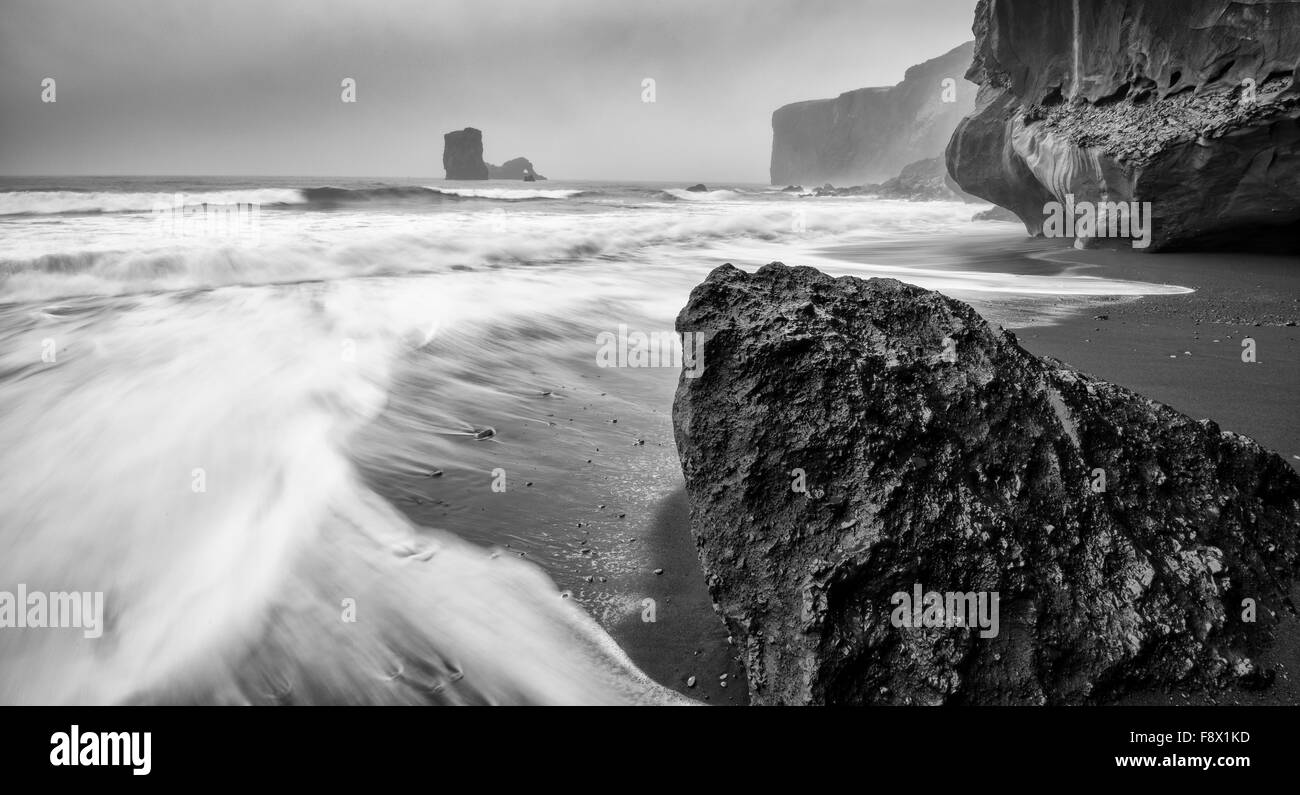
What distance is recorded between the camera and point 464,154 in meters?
86.8

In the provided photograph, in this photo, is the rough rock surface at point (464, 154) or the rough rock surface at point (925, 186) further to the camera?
the rough rock surface at point (464, 154)

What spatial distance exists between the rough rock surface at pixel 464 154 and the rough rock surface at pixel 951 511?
303ft

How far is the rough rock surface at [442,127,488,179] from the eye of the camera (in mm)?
86250

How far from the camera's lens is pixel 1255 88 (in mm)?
8477

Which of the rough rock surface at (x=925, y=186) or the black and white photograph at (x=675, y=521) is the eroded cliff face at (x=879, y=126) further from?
the black and white photograph at (x=675, y=521)

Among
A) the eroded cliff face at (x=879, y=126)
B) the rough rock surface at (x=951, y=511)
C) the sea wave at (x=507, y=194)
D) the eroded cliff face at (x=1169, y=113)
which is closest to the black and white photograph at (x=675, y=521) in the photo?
the rough rock surface at (x=951, y=511)

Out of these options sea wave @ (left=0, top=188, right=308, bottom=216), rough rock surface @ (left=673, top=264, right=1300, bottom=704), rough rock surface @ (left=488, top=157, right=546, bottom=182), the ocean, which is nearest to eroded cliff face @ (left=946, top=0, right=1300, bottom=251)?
the ocean

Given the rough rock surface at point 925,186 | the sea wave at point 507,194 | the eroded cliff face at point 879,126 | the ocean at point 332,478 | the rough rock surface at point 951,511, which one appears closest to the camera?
the rough rock surface at point 951,511

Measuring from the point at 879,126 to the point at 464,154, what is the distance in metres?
58.8

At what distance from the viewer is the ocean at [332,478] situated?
2309 mm

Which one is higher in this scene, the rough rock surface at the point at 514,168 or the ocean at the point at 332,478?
the rough rock surface at the point at 514,168
